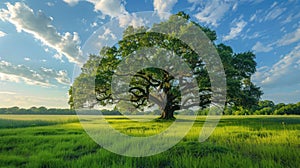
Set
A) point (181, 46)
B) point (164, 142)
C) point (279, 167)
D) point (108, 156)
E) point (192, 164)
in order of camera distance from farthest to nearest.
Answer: point (181, 46), point (164, 142), point (108, 156), point (192, 164), point (279, 167)

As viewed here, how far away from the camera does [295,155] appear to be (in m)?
4.57

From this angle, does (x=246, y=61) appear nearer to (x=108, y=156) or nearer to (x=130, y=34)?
(x=130, y=34)

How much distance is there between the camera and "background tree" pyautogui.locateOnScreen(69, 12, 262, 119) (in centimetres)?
1877

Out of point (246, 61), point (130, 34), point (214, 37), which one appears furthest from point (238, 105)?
point (130, 34)

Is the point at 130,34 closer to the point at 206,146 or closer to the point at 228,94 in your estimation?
the point at 228,94

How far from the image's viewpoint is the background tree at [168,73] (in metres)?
18.8

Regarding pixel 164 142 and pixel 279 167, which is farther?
pixel 164 142

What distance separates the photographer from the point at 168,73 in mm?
20688

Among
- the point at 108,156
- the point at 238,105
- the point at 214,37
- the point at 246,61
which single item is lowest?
the point at 108,156

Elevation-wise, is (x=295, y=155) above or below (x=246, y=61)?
below

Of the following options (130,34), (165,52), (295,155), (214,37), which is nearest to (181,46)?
(165,52)

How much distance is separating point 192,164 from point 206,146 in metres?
1.63

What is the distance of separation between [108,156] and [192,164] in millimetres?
2159

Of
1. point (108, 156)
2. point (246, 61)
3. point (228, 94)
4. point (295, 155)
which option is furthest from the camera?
point (246, 61)
